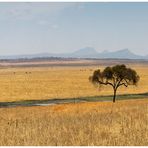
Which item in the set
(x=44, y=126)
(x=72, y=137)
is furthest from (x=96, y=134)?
(x=44, y=126)

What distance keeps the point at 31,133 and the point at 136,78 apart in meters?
62.7

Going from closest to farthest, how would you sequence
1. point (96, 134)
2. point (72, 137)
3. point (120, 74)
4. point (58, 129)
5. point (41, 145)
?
1. point (41, 145)
2. point (72, 137)
3. point (96, 134)
4. point (58, 129)
5. point (120, 74)

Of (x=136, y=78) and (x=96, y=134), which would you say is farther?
(x=136, y=78)

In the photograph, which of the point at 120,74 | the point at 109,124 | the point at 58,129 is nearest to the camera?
the point at 58,129

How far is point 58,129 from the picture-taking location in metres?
11.6

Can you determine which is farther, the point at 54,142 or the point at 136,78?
the point at 136,78

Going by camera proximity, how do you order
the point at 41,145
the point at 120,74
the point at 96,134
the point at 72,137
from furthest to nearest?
the point at 120,74, the point at 96,134, the point at 72,137, the point at 41,145

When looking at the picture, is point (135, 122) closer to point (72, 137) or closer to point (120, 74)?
point (72, 137)

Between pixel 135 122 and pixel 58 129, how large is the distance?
2779mm

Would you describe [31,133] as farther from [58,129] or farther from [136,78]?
[136,78]

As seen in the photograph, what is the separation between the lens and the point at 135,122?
12.6 meters

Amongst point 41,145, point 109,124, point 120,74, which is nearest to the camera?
point 41,145

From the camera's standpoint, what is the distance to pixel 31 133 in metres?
11.0

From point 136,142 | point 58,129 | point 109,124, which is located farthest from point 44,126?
point 136,142
